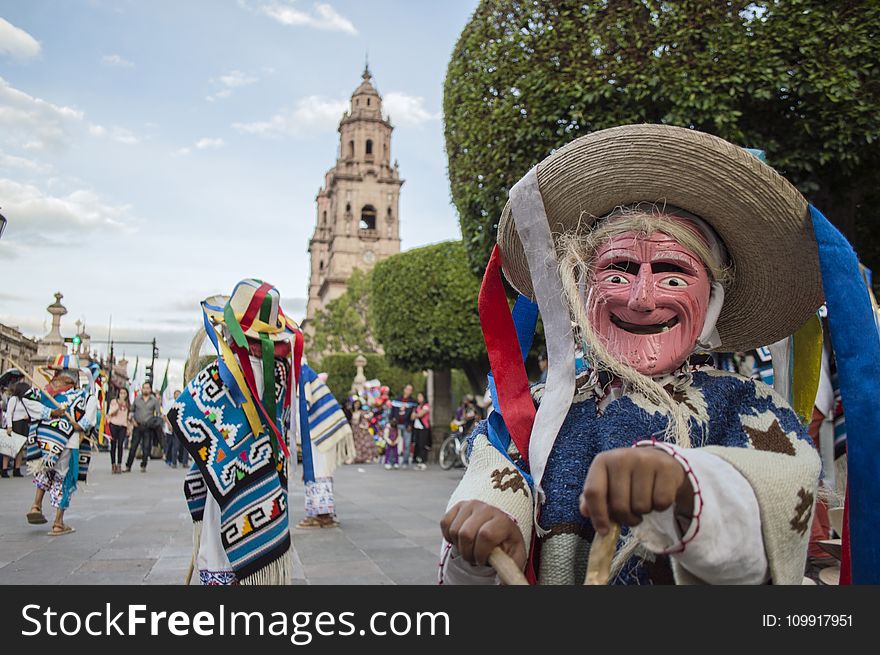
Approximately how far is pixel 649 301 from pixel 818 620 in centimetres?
75

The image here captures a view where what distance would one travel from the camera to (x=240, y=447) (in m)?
4.10

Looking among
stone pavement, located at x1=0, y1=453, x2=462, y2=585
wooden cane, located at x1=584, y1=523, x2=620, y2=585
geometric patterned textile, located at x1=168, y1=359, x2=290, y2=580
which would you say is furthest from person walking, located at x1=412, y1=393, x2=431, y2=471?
wooden cane, located at x1=584, y1=523, x2=620, y2=585

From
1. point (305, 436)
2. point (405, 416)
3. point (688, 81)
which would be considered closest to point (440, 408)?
point (405, 416)

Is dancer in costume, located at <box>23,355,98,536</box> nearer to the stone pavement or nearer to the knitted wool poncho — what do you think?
the stone pavement

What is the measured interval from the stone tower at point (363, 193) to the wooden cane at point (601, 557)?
6333cm

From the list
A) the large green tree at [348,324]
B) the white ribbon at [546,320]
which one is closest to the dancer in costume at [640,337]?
the white ribbon at [546,320]

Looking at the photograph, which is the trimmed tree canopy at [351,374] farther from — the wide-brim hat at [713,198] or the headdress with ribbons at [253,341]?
the wide-brim hat at [713,198]

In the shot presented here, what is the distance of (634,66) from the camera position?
6.38 metres

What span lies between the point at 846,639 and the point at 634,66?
19.4 feet

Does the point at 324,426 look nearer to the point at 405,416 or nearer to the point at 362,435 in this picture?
the point at 405,416

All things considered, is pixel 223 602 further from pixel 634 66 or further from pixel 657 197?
pixel 634 66

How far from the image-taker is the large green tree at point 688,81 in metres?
5.80

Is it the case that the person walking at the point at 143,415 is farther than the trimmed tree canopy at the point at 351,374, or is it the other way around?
the trimmed tree canopy at the point at 351,374

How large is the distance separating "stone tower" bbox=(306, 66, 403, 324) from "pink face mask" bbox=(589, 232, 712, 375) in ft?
206
